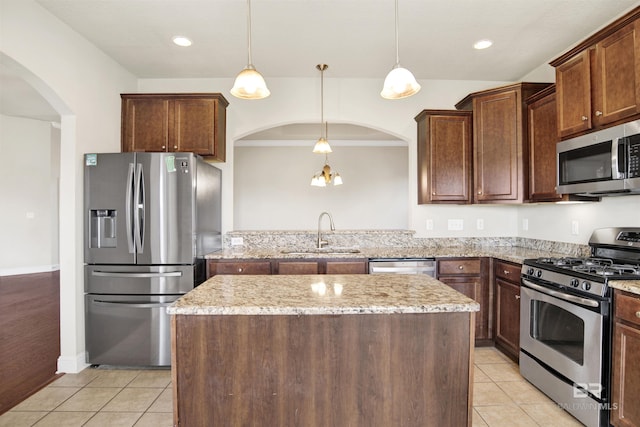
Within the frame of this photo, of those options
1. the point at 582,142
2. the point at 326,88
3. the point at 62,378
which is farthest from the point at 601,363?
the point at 62,378

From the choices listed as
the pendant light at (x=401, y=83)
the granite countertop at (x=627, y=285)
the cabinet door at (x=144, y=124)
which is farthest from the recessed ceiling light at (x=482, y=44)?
the cabinet door at (x=144, y=124)

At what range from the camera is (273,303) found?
146cm

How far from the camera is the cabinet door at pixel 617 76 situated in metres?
1.98

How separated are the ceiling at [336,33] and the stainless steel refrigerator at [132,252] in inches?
40.3

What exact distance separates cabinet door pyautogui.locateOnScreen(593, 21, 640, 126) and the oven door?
1.17 meters

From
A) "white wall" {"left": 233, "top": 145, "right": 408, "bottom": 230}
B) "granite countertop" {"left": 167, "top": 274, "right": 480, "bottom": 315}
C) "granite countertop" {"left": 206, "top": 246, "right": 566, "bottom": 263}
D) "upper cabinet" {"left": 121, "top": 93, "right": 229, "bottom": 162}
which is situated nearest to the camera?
"granite countertop" {"left": 167, "top": 274, "right": 480, "bottom": 315}

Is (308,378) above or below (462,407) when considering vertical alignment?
above

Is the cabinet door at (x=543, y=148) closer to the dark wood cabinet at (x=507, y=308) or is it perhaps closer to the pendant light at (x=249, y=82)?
the dark wood cabinet at (x=507, y=308)

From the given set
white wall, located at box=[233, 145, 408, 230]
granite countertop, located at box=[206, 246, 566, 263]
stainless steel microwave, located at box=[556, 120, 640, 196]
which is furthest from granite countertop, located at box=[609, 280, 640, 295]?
white wall, located at box=[233, 145, 408, 230]

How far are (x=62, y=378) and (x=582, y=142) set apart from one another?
13.7 feet

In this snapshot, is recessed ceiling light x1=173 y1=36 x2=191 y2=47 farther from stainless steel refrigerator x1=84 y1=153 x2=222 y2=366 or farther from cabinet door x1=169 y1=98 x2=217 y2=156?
stainless steel refrigerator x1=84 y1=153 x2=222 y2=366

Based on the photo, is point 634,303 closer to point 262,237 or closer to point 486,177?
point 486,177

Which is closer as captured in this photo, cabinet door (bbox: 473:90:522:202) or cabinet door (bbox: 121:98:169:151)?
cabinet door (bbox: 473:90:522:202)

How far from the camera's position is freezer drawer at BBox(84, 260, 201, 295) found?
280cm
